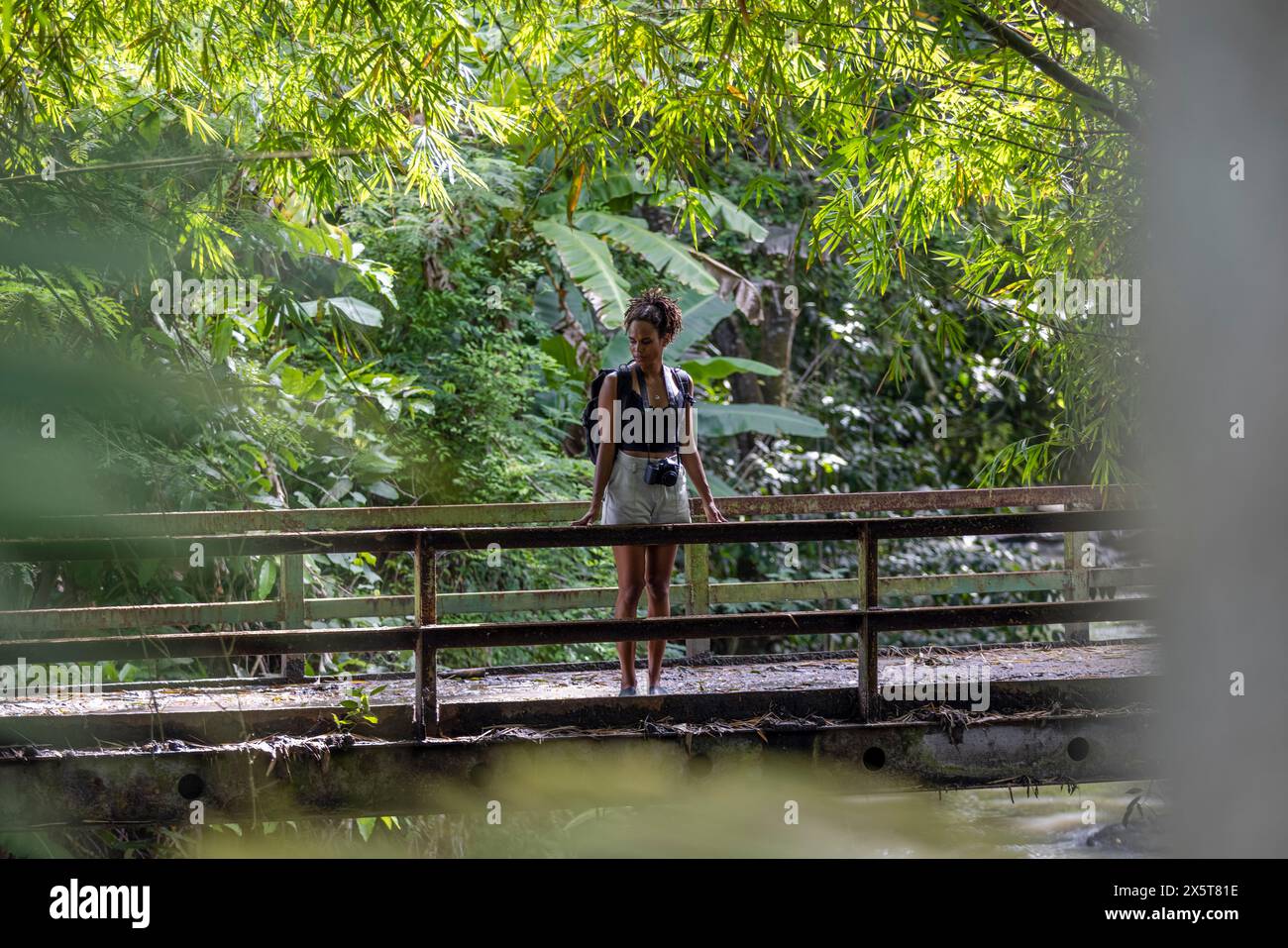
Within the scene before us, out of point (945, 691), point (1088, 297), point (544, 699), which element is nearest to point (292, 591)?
point (544, 699)

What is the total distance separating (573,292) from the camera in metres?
10.0

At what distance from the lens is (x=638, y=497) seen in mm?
A: 4105

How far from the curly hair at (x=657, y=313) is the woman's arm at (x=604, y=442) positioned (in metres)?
0.21

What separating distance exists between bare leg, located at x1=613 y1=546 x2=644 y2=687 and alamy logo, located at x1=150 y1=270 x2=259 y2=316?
190cm

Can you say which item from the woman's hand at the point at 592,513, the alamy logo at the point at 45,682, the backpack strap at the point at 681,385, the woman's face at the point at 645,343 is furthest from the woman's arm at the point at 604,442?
the alamy logo at the point at 45,682

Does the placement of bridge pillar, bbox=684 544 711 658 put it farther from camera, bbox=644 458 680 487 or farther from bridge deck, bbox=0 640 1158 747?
camera, bbox=644 458 680 487

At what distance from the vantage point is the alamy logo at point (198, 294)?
4.79 m

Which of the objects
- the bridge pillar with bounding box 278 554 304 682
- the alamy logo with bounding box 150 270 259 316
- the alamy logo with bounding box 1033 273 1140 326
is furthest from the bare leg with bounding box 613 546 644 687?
the alamy logo with bounding box 150 270 259 316

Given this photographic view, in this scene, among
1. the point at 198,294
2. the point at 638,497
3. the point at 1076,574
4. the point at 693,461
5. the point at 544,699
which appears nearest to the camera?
→ the point at 544,699

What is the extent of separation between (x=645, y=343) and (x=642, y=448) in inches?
14.3

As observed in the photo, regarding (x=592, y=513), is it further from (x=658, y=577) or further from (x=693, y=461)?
(x=693, y=461)
